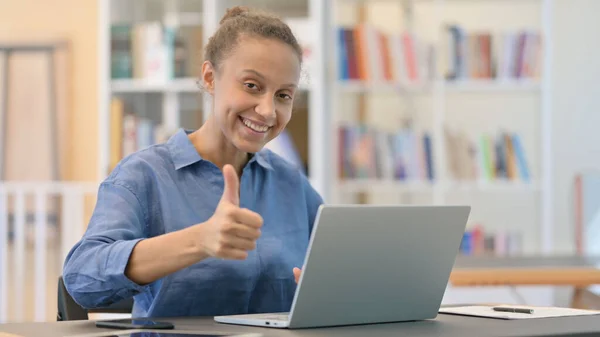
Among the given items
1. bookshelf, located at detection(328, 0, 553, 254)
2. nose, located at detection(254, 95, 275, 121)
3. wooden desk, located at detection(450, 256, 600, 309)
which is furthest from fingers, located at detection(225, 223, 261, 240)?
bookshelf, located at detection(328, 0, 553, 254)

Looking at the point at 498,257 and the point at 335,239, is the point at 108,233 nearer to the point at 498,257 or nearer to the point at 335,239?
the point at 335,239

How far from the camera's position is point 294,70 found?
1694 mm

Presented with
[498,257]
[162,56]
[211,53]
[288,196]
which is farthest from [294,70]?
[162,56]

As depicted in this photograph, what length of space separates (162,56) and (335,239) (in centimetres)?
315

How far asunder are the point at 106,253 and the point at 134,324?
121 millimetres

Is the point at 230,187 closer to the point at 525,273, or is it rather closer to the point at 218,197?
the point at 218,197

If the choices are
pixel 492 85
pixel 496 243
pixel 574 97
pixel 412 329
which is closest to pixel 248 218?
pixel 412 329

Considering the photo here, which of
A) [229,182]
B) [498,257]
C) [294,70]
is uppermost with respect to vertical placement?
[294,70]

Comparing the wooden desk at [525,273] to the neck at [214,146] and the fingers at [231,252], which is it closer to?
the neck at [214,146]

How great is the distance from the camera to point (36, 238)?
4961 mm

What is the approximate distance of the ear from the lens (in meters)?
1.80

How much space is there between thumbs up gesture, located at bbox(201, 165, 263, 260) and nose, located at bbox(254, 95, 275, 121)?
40 cm

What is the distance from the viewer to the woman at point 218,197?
1.53 m

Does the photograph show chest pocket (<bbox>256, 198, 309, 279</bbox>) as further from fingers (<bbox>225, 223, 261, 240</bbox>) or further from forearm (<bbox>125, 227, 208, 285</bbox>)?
fingers (<bbox>225, 223, 261, 240</bbox>)
